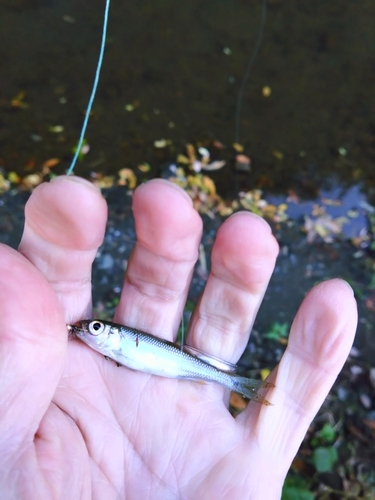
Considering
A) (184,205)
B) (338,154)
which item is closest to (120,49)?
(338,154)

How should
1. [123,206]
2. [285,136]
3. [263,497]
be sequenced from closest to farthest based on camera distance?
[263,497], [123,206], [285,136]

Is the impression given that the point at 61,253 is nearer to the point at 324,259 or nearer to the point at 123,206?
the point at 123,206

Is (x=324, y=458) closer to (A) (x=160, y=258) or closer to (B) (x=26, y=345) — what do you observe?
(A) (x=160, y=258)

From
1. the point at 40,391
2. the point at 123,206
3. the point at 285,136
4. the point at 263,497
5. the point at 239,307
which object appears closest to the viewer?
the point at 40,391

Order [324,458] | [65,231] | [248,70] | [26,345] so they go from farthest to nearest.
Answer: [248,70], [324,458], [65,231], [26,345]

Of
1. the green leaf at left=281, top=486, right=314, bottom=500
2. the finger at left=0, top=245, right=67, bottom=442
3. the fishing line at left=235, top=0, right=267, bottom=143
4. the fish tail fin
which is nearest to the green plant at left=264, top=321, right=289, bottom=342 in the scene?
the green leaf at left=281, top=486, right=314, bottom=500

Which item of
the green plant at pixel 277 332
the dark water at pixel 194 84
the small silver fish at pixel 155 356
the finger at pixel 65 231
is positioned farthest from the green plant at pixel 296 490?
the dark water at pixel 194 84

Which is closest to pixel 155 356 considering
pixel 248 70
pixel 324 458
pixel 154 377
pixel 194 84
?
pixel 154 377
